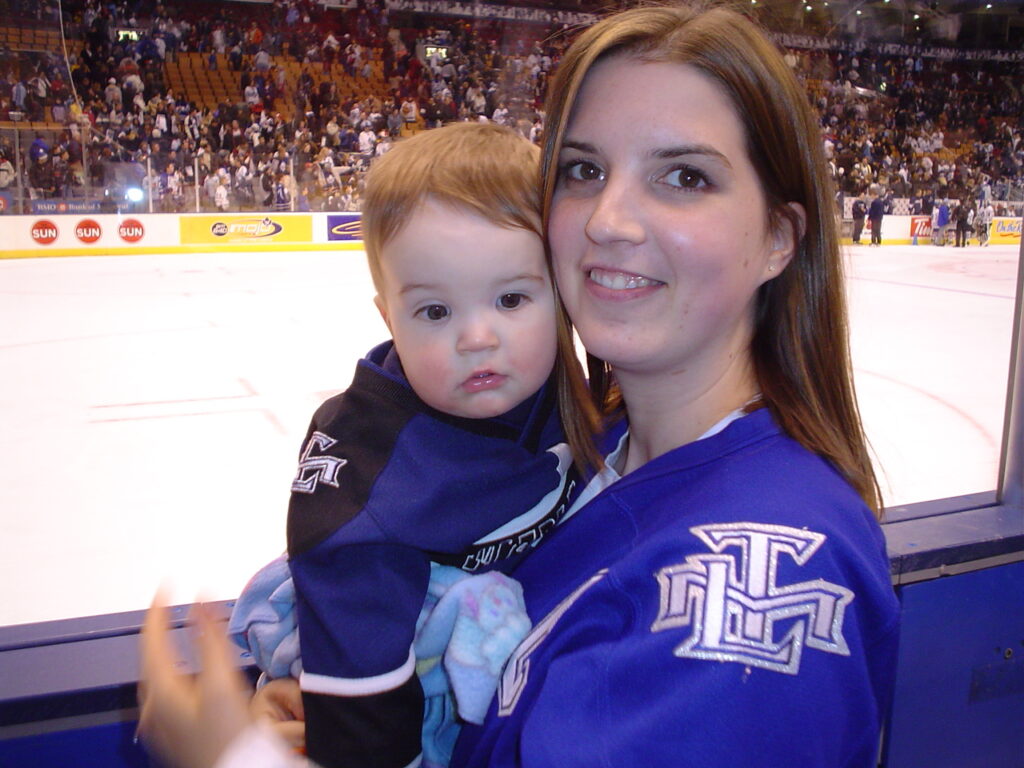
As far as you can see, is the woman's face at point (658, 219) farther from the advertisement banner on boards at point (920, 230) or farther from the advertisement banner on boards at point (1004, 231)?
the advertisement banner on boards at point (920, 230)

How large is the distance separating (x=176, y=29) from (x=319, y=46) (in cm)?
93

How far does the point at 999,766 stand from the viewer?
1792 mm

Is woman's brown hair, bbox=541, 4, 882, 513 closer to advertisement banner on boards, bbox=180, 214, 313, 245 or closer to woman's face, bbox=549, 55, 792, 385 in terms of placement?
woman's face, bbox=549, 55, 792, 385

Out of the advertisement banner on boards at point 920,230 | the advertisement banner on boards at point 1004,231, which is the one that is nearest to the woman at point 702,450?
the advertisement banner on boards at point 1004,231

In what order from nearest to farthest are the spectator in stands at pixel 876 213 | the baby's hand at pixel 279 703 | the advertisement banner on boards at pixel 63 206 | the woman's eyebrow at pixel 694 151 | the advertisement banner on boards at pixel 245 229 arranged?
1. the woman's eyebrow at pixel 694 151
2. the baby's hand at pixel 279 703
3. the advertisement banner on boards at pixel 63 206
4. the advertisement banner on boards at pixel 245 229
5. the spectator in stands at pixel 876 213

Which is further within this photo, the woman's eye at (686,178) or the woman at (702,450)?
the woman's eye at (686,178)

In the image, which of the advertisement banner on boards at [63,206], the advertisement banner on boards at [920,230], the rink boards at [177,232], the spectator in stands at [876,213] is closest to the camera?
the advertisement banner on boards at [63,206]

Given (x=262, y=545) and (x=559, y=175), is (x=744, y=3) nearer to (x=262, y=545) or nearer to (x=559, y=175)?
(x=559, y=175)

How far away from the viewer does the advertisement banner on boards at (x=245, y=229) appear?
7824 mm

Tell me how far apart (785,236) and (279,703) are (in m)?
0.74

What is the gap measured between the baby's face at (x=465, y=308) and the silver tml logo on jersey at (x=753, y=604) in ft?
1.10

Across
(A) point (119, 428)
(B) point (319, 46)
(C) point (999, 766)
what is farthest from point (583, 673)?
(B) point (319, 46)

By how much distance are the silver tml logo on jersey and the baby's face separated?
33 cm

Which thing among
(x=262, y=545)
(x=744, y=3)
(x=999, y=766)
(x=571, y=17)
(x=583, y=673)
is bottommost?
(x=999, y=766)
